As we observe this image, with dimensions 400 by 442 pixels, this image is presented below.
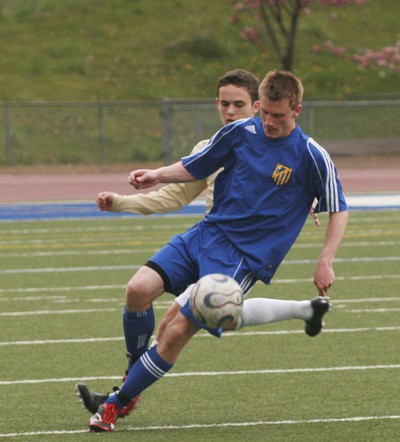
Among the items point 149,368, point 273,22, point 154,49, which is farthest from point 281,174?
point 273,22

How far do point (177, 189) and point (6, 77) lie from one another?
1194 inches

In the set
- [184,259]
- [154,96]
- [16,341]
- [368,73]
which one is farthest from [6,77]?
[184,259]

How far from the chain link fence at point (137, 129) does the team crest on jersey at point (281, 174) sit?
24743 millimetres

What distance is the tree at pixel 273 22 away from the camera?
34.6 metres

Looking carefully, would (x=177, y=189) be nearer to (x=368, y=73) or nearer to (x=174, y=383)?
(x=174, y=383)

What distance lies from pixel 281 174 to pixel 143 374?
4.22 ft

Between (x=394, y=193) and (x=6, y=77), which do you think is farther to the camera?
(x=6, y=77)

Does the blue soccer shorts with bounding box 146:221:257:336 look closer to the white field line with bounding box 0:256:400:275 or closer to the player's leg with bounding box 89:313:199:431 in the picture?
the player's leg with bounding box 89:313:199:431

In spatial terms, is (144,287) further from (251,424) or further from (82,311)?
(82,311)

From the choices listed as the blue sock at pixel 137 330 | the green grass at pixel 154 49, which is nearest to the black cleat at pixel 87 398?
the blue sock at pixel 137 330

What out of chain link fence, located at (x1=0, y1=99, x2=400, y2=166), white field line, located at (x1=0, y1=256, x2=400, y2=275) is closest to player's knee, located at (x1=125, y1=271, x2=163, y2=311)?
white field line, located at (x1=0, y1=256, x2=400, y2=275)

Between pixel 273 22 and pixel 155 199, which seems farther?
pixel 273 22

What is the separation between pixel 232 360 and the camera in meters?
8.12

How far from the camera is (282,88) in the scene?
234 inches
